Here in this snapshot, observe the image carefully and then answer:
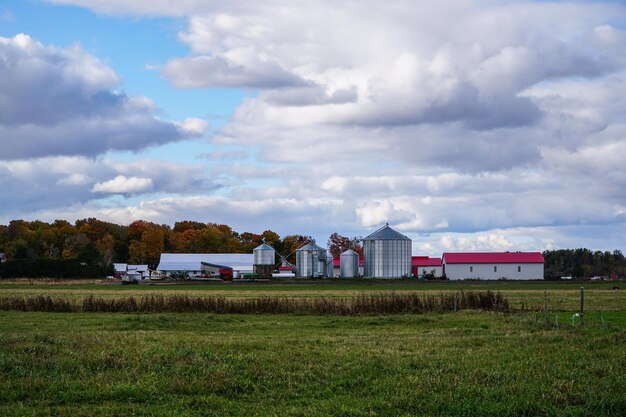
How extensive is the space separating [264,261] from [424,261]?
35.2 meters

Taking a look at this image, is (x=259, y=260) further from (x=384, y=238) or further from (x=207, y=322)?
(x=207, y=322)

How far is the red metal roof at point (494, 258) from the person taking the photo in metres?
151

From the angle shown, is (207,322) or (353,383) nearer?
(353,383)

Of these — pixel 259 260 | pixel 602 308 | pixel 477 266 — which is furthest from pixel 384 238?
pixel 602 308

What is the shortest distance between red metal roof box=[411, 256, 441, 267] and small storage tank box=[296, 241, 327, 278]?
65.8 ft

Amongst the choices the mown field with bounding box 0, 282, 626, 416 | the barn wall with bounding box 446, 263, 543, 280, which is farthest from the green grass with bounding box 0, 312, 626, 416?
the barn wall with bounding box 446, 263, 543, 280

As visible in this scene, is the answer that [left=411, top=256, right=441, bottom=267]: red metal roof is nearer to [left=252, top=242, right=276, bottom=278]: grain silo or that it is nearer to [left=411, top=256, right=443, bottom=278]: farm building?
[left=411, top=256, right=443, bottom=278]: farm building

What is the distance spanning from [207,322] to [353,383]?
20556 millimetres

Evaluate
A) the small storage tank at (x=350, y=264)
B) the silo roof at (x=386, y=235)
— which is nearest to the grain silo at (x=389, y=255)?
the silo roof at (x=386, y=235)

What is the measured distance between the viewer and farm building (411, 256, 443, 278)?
162 meters

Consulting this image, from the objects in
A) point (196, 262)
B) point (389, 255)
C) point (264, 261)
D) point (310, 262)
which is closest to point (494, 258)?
point (389, 255)

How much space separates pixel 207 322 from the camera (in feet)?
121

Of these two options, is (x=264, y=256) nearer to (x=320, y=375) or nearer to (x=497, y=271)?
(x=497, y=271)

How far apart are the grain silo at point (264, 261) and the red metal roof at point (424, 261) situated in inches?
1191
